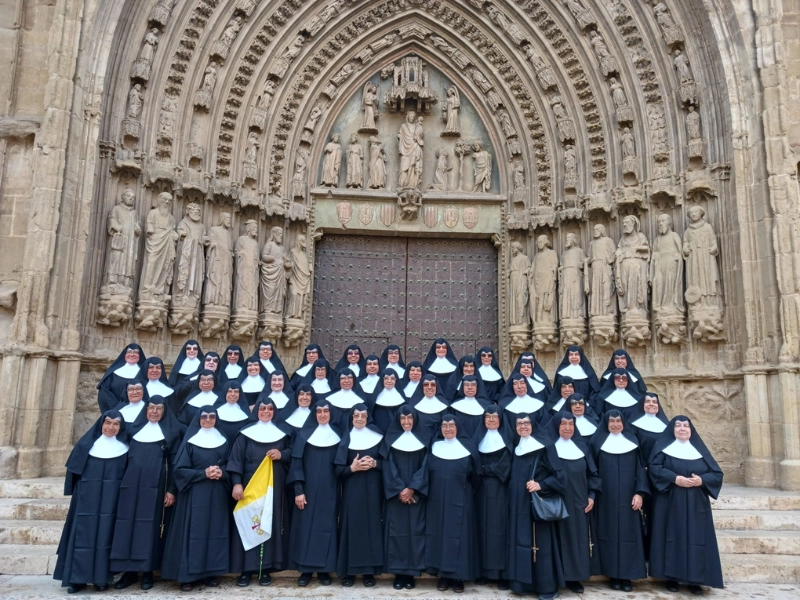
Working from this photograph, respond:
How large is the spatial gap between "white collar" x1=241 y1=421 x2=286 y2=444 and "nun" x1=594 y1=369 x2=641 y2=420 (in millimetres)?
2791

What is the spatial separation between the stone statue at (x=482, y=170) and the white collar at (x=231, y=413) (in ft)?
18.6

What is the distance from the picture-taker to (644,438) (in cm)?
492

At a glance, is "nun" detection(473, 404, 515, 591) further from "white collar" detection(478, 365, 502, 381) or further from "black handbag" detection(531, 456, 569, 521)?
"white collar" detection(478, 365, 502, 381)

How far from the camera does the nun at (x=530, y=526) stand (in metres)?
4.21

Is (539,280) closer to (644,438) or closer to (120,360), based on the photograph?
(644,438)

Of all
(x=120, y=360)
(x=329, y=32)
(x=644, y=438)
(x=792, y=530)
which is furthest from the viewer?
(x=329, y=32)

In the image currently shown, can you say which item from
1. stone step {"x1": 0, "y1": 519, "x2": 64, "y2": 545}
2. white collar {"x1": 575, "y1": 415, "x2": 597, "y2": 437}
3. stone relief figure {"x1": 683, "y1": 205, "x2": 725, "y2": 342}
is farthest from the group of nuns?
stone relief figure {"x1": 683, "y1": 205, "x2": 725, "y2": 342}

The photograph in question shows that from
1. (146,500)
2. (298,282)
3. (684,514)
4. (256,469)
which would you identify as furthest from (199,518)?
(298,282)

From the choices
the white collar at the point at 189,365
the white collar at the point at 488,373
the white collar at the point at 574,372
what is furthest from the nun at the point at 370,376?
the white collar at the point at 574,372

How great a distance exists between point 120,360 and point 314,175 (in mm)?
4331

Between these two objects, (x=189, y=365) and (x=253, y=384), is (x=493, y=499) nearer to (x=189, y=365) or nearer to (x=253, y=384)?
(x=253, y=384)

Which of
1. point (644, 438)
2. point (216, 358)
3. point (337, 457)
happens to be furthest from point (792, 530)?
point (216, 358)

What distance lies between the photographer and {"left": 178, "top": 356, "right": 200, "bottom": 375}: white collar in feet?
20.9

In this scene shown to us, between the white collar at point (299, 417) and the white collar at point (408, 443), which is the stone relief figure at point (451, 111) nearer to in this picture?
the white collar at point (299, 417)
